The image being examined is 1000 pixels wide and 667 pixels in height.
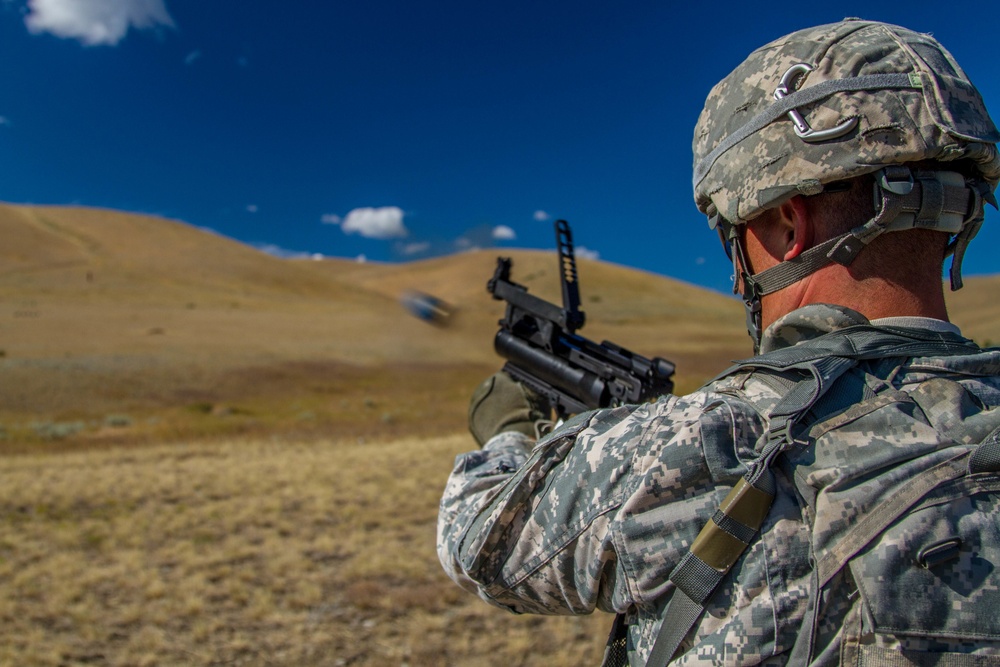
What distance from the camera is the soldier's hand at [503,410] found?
295cm

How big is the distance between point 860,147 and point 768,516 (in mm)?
895

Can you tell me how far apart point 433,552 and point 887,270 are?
7206mm

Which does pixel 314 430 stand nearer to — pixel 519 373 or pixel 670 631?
pixel 519 373

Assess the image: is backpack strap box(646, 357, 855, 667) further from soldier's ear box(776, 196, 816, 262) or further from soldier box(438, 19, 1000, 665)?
soldier's ear box(776, 196, 816, 262)

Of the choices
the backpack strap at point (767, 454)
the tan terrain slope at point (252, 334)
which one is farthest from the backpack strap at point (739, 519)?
the tan terrain slope at point (252, 334)

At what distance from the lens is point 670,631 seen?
5.01 ft

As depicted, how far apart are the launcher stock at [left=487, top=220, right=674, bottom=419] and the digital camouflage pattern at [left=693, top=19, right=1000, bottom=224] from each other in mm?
1383

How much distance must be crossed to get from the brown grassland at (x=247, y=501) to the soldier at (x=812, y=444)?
2.54 m

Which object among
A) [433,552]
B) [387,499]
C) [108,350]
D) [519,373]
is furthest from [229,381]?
[519,373]

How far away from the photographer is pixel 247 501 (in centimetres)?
1009

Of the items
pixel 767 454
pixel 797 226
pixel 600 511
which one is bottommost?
pixel 600 511

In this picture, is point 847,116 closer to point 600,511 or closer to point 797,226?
point 797,226

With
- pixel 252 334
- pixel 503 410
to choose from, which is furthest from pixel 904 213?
pixel 252 334

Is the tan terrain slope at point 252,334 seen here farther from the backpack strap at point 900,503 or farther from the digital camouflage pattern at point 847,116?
the backpack strap at point 900,503
